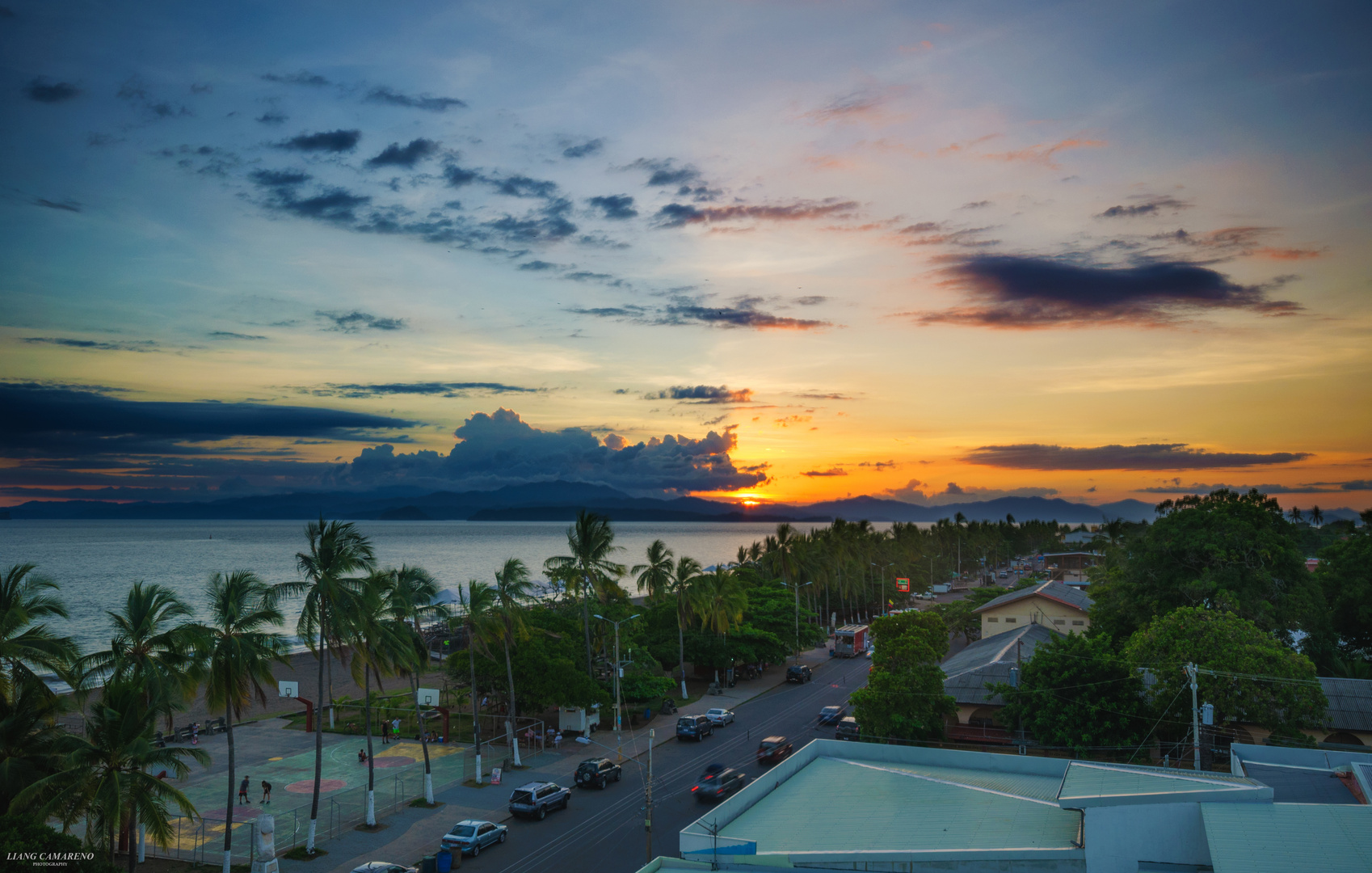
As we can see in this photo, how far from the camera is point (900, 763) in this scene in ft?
114

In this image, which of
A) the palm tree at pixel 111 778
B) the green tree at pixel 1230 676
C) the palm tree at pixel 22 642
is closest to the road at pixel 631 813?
the palm tree at pixel 111 778

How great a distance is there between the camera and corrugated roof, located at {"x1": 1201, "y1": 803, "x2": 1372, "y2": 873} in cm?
1847

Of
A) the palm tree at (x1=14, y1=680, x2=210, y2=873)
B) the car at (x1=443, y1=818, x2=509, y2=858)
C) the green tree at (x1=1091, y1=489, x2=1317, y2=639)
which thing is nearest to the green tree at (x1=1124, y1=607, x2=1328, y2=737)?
the green tree at (x1=1091, y1=489, x2=1317, y2=639)

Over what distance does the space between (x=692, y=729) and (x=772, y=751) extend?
27.3 ft

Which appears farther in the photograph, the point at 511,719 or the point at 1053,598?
the point at 1053,598

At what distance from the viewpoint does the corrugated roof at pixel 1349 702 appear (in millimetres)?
43812

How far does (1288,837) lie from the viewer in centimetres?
1992

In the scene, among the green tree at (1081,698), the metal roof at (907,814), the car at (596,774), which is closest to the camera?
the metal roof at (907,814)

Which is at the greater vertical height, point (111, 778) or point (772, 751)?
point (111, 778)

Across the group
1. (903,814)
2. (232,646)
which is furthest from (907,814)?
(232,646)

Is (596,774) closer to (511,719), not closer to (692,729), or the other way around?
(511,719)

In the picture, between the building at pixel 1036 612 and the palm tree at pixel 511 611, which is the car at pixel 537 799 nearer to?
the palm tree at pixel 511 611

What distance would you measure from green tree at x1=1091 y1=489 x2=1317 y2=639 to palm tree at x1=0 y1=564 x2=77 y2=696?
60.1 m

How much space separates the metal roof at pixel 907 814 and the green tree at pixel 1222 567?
100 feet
